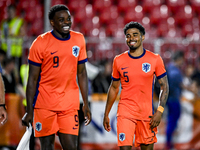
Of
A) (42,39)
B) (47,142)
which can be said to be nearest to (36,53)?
(42,39)

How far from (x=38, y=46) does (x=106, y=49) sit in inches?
181

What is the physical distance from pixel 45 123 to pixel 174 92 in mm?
3840

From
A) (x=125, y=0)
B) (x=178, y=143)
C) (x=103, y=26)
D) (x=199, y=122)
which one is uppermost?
(x=125, y=0)

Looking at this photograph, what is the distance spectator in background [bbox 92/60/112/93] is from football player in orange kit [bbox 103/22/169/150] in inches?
149

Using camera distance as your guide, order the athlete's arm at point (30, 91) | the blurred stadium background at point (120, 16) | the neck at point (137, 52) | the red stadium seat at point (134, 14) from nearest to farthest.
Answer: the athlete's arm at point (30, 91) < the neck at point (137, 52) < the blurred stadium background at point (120, 16) < the red stadium seat at point (134, 14)

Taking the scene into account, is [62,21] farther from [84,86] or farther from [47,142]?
[47,142]

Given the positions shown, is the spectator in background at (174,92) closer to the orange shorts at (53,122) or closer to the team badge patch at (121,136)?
the team badge patch at (121,136)

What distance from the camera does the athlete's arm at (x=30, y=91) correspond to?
3.78 m

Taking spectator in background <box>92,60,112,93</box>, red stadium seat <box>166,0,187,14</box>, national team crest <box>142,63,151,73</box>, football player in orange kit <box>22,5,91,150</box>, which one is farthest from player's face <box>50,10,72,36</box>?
red stadium seat <box>166,0,187,14</box>

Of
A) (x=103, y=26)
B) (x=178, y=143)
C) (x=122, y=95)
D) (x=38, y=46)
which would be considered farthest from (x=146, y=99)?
(x=103, y=26)

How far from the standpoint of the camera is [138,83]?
405 centimetres

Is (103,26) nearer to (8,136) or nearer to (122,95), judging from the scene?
(8,136)

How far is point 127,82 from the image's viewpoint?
4.11 meters

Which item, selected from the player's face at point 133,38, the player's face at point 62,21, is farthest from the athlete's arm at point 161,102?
the player's face at point 62,21
